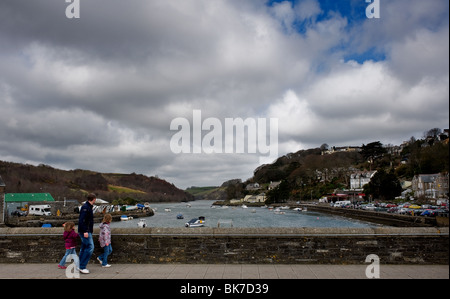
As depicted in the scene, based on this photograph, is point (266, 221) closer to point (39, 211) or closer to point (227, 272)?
point (39, 211)

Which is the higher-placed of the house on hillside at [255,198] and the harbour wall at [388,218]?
the harbour wall at [388,218]

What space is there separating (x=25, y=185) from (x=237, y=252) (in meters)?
131

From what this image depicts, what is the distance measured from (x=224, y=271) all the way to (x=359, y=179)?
424 ft

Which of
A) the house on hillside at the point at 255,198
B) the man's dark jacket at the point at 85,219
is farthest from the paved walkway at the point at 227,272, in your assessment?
the house on hillside at the point at 255,198

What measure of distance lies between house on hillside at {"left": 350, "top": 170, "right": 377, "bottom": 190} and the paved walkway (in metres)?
124

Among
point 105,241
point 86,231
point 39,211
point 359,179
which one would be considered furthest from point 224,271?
point 359,179

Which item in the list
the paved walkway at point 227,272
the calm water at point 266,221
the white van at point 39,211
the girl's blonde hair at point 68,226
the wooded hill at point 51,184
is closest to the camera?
the paved walkway at point 227,272

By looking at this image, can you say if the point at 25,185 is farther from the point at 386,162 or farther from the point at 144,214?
the point at 386,162

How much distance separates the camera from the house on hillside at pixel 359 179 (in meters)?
125

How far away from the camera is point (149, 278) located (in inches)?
272

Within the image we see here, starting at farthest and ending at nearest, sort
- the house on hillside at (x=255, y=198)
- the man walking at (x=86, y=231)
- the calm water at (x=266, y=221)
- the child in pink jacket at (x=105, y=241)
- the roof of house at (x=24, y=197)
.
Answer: the house on hillside at (x=255, y=198) < the roof of house at (x=24, y=197) < the calm water at (x=266, y=221) < the child in pink jacket at (x=105, y=241) < the man walking at (x=86, y=231)

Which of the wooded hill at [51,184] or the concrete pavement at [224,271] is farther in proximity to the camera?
the wooded hill at [51,184]

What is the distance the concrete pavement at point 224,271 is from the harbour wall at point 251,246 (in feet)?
0.83
